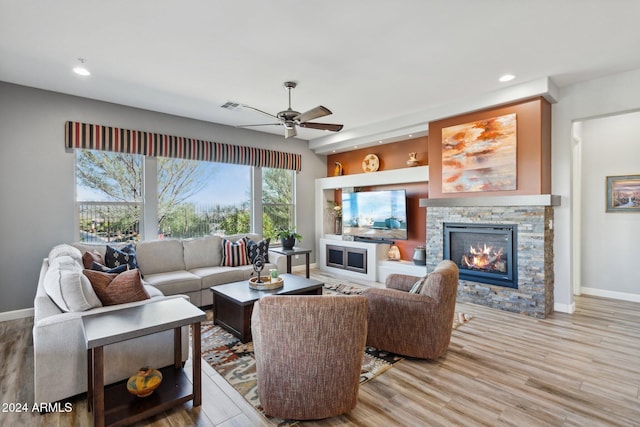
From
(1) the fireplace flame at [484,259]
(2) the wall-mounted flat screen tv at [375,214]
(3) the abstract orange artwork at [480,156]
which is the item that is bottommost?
(1) the fireplace flame at [484,259]

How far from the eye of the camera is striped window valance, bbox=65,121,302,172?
14.2 ft

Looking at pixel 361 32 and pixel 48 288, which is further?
pixel 361 32

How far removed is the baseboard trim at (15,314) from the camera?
388 cm

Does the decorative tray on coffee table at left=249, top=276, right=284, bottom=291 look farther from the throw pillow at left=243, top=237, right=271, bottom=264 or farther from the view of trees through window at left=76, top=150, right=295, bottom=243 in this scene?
the view of trees through window at left=76, top=150, right=295, bottom=243

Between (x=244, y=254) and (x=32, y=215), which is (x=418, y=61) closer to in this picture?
(x=244, y=254)

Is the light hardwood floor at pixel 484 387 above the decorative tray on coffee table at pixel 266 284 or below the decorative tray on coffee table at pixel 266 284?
below

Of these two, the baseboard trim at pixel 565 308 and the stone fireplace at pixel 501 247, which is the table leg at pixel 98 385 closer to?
the stone fireplace at pixel 501 247

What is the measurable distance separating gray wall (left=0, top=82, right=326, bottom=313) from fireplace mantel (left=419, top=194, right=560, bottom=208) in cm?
495

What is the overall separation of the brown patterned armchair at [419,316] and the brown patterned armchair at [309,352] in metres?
0.94

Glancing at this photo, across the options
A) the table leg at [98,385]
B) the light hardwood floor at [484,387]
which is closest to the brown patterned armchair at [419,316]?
the light hardwood floor at [484,387]

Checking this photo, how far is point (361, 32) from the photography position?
2803mm

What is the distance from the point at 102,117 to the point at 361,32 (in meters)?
3.85

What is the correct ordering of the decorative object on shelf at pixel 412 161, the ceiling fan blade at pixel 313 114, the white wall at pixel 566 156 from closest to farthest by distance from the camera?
the ceiling fan blade at pixel 313 114 → the white wall at pixel 566 156 → the decorative object on shelf at pixel 412 161

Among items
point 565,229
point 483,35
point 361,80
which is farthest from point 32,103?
point 565,229
